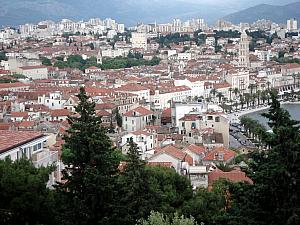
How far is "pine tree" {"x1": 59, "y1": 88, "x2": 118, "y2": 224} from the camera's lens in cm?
721

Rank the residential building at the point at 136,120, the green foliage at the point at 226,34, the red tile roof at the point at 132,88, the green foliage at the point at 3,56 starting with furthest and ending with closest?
the green foliage at the point at 226,34, the green foliage at the point at 3,56, the red tile roof at the point at 132,88, the residential building at the point at 136,120

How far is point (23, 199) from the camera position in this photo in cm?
715

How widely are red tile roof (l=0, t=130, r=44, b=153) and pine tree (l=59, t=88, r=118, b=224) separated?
1.86 metres

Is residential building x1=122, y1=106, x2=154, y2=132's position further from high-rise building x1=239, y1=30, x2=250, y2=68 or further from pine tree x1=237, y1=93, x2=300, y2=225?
high-rise building x1=239, y1=30, x2=250, y2=68

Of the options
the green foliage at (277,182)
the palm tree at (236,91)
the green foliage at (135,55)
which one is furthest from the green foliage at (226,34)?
the green foliage at (277,182)

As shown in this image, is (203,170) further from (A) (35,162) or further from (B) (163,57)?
(B) (163,57)

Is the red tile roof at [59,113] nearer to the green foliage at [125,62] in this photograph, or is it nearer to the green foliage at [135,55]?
the green foliage at [125,62]

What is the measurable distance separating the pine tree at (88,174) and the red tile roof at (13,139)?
1863 millimetres

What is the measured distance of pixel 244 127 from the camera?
92.4ft

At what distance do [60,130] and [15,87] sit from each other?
16.7 m

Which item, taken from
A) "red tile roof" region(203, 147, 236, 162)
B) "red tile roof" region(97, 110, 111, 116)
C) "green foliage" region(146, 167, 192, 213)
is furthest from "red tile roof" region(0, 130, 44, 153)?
"red tile roof" region(97, 110, 111, 116)

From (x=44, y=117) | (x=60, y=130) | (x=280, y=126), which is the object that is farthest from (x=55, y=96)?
(x=280, y=126)

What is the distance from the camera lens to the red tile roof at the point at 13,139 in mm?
9289

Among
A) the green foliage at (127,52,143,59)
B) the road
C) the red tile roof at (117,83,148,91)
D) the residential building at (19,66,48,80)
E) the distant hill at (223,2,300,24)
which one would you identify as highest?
the distant hill at (223,2,300,24)
